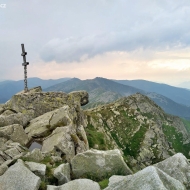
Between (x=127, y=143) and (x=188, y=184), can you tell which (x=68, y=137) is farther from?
(x=127, y=143)

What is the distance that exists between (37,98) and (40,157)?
20737mm

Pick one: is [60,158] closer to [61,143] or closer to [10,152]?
[61,143]

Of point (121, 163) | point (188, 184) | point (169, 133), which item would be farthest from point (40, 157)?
point (169, 133)

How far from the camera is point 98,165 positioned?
18062mm

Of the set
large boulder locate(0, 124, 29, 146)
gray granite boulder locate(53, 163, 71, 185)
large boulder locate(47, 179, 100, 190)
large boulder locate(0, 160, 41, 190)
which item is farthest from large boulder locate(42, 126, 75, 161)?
large boulder locate(47, 179, 100, 190)

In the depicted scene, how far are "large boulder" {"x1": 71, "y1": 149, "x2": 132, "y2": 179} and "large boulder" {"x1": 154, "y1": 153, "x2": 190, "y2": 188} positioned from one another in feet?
11.3

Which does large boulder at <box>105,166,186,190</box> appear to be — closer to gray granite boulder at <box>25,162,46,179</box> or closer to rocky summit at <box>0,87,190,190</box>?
rocky summit at <box>0,87,190,190</box>

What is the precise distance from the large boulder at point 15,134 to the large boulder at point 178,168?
17595 mm

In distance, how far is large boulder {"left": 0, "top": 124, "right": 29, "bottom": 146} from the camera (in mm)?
26333

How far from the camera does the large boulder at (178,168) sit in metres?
14.6

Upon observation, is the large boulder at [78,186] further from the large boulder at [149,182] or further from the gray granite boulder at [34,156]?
the gray granite boulder at [34,156]

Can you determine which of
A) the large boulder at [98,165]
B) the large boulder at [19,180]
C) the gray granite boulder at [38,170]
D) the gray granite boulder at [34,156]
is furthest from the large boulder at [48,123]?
the large boulder at [19,180]

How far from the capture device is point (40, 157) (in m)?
20.3

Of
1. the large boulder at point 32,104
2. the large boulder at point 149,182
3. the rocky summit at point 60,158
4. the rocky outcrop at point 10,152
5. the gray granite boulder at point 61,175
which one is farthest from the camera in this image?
the large boulder at point 32,104
